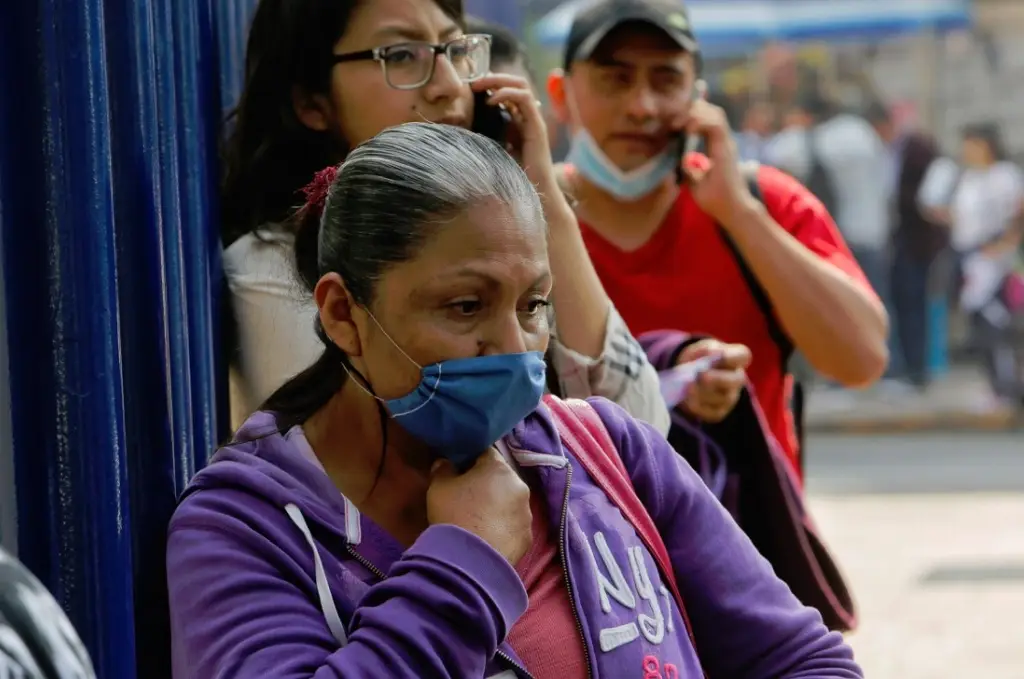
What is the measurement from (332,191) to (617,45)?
128 centimetres

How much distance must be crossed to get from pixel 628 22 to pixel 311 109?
0.77m

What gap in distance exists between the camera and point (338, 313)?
1.70 meters

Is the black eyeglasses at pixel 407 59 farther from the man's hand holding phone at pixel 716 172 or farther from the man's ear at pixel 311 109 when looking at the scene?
the man's hand holding phone at pixel 716 172

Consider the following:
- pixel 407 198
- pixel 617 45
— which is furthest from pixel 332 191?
pixel 617 45

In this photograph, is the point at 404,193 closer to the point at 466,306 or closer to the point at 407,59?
the point at 466,306

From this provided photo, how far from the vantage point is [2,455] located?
5.44 ft

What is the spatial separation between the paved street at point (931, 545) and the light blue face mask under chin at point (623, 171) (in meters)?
2.64

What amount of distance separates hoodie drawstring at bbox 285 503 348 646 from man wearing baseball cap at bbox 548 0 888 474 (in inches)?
51.0

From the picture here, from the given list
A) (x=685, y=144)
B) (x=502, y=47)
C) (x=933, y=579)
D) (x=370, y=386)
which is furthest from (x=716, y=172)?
(x=933, y=579)

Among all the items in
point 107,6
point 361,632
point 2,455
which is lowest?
point 361,632

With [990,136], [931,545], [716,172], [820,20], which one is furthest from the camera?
[820,20]

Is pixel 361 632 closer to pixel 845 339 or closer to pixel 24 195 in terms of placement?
pixel 24 195

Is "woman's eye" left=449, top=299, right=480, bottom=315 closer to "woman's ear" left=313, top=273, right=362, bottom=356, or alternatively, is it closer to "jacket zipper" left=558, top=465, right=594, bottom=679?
"woman's ear" left=313, top=273, right=362, bottom=356

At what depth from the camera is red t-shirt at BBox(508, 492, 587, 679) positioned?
5.37ft
